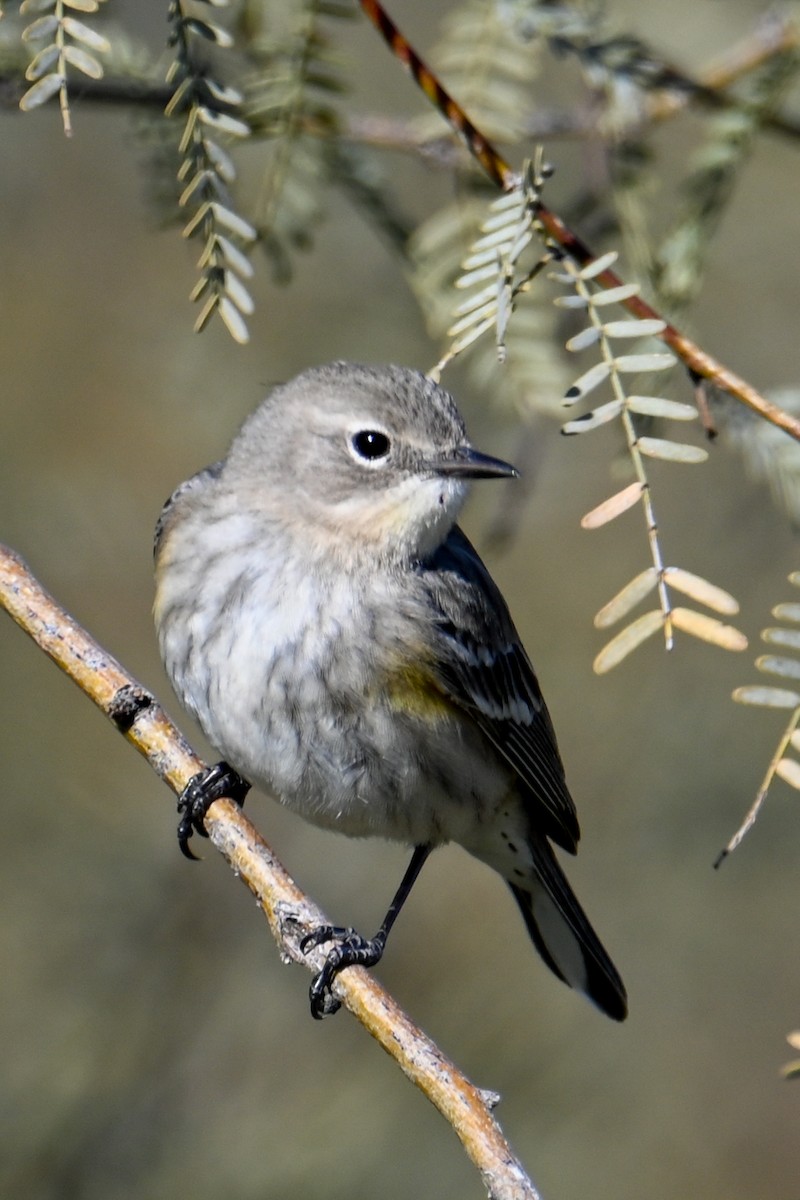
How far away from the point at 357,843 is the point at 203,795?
2047 mm

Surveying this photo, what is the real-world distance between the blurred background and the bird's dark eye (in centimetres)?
38

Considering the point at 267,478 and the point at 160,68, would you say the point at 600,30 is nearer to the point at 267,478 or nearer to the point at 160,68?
the point at 160,68

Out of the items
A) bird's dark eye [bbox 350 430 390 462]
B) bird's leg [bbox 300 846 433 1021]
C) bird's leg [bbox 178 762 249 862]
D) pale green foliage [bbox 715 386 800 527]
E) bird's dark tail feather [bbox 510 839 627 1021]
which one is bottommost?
bird's dark tail feather [bbox 510 839 627 1021]

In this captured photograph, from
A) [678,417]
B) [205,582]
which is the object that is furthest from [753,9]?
[678,417]

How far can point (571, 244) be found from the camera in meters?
2.41

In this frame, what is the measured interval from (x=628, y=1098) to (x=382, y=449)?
344cm

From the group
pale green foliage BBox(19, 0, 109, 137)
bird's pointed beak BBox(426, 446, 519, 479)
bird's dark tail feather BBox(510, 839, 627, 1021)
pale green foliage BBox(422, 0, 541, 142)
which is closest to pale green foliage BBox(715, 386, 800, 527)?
bird's pointed beak BBox(426, 446, 519, 479)

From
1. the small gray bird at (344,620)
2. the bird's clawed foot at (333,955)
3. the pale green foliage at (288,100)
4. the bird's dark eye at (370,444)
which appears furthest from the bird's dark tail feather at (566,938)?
the pale green foliage at (288,100)

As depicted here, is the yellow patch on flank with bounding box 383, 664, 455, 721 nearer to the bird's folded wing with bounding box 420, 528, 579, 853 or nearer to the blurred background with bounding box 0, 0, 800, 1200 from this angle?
the bird's folded wing with bounding box 420, 528, 579, 853

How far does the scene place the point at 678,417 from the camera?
198 cm

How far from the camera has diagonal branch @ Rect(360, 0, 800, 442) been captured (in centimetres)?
227

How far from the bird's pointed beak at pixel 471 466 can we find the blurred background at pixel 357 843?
363 millimetres

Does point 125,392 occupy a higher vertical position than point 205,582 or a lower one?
higher

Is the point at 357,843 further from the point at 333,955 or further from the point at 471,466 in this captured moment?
the point at 471,466
